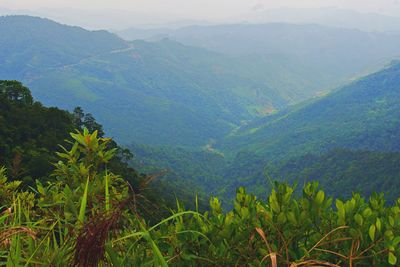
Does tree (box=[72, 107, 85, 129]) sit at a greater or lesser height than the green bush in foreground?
lesser

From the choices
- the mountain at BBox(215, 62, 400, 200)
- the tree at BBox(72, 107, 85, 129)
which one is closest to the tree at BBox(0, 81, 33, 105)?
the tree at BBox(72, 107, 85, 129)

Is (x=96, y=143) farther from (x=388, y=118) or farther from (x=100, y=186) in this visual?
(x=388, y=118)

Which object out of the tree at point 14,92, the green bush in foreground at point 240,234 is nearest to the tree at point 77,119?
the tree at point 14,92

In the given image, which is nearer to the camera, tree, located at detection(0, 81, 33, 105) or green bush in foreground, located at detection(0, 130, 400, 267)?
green bush in foreground, located at detection(0, 130, 400, 267)

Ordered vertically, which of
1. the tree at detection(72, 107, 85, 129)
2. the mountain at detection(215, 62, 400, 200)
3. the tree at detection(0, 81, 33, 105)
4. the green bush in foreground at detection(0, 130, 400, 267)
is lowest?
the mountain at detection(215, 62, 400, 200)

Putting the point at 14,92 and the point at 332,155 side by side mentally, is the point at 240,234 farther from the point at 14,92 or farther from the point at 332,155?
the point at 332,155

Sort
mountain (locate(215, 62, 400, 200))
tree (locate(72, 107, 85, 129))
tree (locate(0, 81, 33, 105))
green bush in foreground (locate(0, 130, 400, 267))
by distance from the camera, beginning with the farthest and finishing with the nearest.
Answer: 1. mountain (locate(215, 62, 400, 200))
2. tree (locate(72, 107, 85, 129))
3. tree (locate(0, 81, 33, 105))
4. green bush in foreground (locate(0, 130, 400, 267))

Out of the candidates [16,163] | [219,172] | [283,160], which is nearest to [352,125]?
[283,160]

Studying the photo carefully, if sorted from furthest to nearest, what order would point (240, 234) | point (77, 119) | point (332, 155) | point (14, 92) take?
point (332, 155) → point (77, 119) → point (14, 92) → point (240, 234)

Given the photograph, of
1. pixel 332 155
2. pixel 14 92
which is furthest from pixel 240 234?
pixel 332 155

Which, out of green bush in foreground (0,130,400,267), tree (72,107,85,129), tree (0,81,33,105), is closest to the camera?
green bush in foreground (0,130,400,267)

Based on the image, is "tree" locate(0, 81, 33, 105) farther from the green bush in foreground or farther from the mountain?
the mountain
